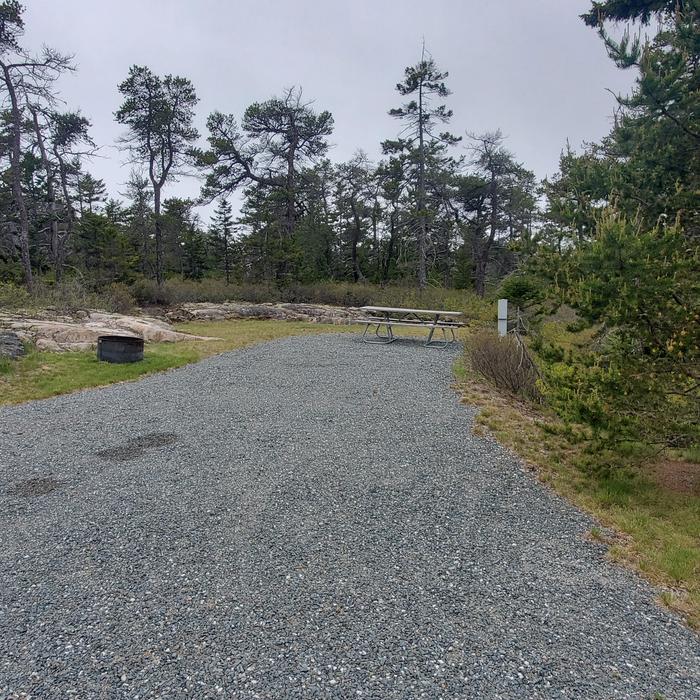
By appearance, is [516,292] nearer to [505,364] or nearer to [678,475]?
[505,364]

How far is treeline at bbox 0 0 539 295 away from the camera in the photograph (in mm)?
18469

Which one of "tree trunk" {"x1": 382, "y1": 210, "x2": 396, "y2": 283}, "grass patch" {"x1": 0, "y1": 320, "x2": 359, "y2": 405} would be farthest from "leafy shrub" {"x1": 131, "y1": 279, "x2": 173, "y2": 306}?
"tree trunk" {"x1": 382, "y1": 210, "x2": 396, "y2": 283}

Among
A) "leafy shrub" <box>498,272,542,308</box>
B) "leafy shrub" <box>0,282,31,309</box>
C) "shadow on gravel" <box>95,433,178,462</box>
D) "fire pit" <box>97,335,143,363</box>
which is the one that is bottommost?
"shadow on gravel" <box>95,433,178,462</box>

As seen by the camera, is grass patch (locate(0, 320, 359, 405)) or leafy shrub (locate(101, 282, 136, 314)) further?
leafy shrub (locate(101, 282, 136, 314))

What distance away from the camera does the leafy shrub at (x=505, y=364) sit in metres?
5.82

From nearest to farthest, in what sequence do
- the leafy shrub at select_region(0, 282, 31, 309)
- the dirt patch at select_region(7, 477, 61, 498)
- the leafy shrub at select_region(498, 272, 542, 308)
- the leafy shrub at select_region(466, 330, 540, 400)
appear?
the dirt patch at select_region(7, 477, 61, 498)
the leafy shrub at select_region(466, 330, 540, 400)
the leafy shrub at select_region(498, 272, 542, 308)
the leafy shrub at select_region(0, 282, 31, 309)

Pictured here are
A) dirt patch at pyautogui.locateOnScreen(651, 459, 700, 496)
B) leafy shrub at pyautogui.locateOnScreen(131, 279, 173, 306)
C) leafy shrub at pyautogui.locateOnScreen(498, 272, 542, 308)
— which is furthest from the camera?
→ leafy shrub at pyautogui.locateOnScreen(131, 279, 173, 306)

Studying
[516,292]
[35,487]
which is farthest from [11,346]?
[516,292]

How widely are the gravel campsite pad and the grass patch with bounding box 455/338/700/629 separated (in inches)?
5.8

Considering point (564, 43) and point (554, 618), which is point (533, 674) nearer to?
point (554, 618)

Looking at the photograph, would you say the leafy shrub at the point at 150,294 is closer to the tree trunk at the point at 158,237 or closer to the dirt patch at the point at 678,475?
the tree trunk at the point at 158,237

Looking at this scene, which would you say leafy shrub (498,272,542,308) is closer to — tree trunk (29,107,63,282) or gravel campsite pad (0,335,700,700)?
gravel campsite pad (0,335,700,700)

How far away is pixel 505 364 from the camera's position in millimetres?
6074

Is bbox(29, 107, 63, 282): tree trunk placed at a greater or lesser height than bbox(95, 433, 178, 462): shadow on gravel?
greater
